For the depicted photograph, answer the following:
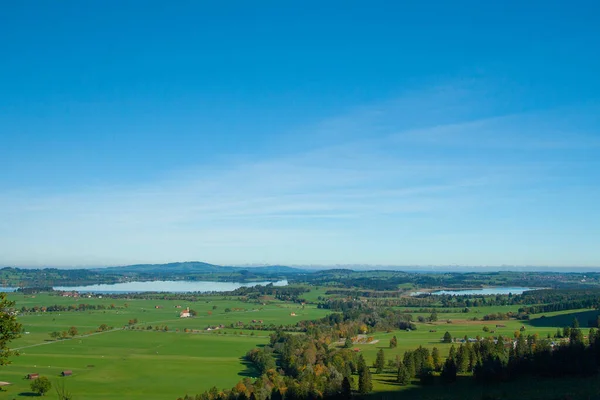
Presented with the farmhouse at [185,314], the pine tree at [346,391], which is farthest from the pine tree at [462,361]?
the farmhouse at [185,314]

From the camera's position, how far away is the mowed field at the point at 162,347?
51906mm

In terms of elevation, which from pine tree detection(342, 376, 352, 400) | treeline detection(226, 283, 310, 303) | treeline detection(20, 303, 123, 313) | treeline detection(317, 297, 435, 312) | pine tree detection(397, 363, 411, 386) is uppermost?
pine tree detection(342, 376, 352, 400)

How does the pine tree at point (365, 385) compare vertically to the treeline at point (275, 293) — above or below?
above

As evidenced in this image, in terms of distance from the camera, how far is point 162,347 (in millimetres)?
76812

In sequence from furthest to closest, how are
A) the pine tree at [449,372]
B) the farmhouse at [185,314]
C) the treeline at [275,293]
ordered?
the treeline at [275,293] < the farmhouse at [185,314] < the pine tree at [449,372]

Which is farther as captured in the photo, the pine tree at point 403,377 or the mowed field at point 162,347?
the mowed field at point 162,347

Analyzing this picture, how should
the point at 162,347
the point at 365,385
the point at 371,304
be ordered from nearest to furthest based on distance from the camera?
the point at 365,385, the point at 162,347, the point at 371,304

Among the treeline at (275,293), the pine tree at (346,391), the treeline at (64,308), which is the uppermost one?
the pine tree at (346,391)

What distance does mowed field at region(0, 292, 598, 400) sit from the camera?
170 ft

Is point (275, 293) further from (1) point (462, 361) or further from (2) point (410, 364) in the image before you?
(1) point (462, 361)

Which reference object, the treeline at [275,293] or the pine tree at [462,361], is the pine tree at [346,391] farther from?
the treeline at [275,293]

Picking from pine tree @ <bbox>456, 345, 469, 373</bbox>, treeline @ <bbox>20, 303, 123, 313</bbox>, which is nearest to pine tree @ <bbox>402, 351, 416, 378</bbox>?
pine tree @ <bbox>456, 345, 469, 373</bbox>

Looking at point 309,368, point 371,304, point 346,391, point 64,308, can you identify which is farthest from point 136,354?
point 371,304

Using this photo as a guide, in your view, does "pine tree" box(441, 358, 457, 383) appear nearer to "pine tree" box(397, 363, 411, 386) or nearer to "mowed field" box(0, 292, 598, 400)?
"pine tree" box(397, 363, 411, 386)
